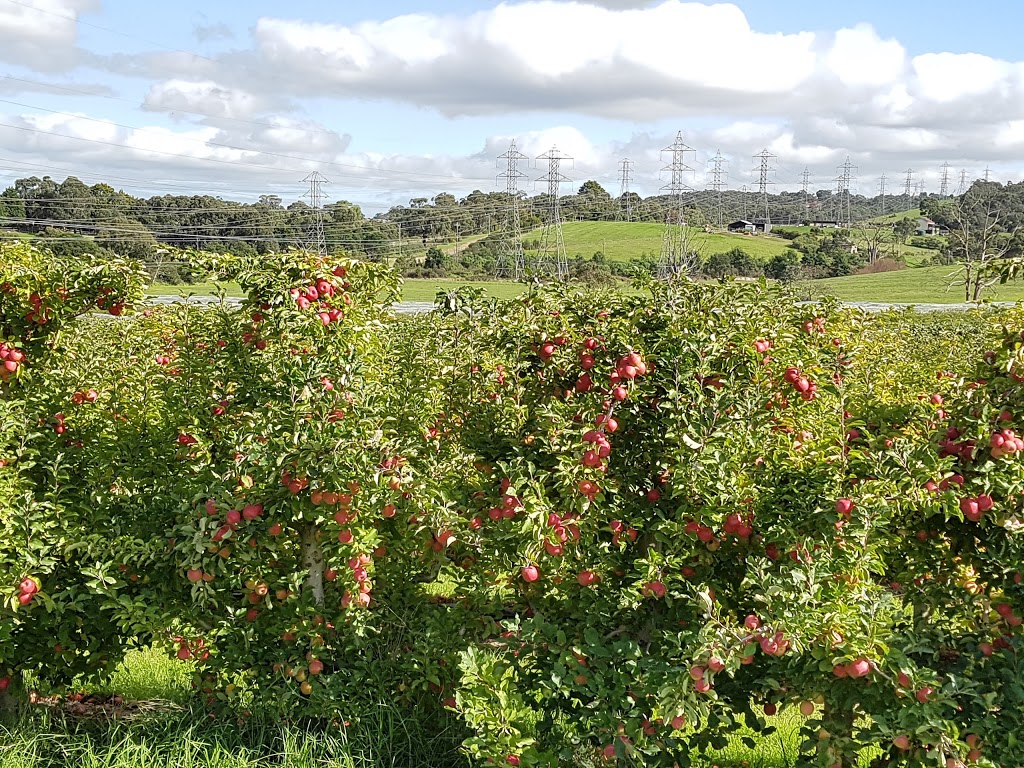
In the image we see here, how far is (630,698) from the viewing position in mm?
3510

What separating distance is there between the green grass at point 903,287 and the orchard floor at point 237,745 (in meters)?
42.1

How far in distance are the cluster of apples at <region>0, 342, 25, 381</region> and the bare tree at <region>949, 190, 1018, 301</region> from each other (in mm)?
3907

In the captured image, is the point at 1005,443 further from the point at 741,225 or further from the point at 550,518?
the point at 741,225

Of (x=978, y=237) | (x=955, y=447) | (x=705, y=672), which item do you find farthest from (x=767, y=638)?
(x=978, y=237)

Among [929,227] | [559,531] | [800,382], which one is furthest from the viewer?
[929,227]

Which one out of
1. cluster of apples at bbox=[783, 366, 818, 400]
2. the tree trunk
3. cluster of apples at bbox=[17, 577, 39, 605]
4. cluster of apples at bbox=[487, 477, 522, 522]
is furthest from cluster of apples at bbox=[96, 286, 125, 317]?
cluster of apples at bbox=[783, 366, 818, 400]

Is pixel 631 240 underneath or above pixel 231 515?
above

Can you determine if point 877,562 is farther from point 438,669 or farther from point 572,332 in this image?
point 438,669

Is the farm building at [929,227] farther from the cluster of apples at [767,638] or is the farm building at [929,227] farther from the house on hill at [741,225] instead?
the cluster of apples at [767,638]

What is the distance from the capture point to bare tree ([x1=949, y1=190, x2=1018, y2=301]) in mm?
3426

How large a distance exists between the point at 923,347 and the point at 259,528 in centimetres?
640

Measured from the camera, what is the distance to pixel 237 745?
3994mm

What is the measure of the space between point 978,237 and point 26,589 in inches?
2575

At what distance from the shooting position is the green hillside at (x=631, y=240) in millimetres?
62750
